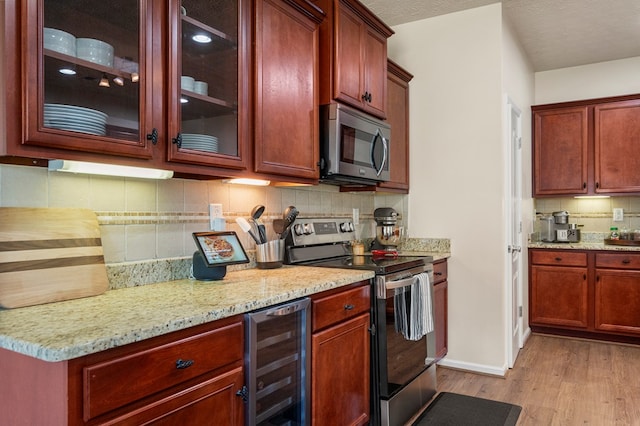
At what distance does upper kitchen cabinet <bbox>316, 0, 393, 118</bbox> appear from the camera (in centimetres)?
249

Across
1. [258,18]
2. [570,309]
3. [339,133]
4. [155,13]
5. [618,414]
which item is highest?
[258,18]

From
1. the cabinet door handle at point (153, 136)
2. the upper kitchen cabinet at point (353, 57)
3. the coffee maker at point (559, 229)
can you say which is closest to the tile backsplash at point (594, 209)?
the coffee maker at point (559, 229)

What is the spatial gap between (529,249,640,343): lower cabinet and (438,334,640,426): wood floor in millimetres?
218

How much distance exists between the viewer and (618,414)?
2588 millimetres

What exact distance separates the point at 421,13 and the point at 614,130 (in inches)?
90.3

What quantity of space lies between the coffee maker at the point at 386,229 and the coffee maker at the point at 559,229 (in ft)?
6.68

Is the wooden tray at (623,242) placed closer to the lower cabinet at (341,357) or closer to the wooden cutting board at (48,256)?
the lower cabinet at (341,357)

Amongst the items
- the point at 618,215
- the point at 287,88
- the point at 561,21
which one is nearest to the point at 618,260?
the point at 618,215

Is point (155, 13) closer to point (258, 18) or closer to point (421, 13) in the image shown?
point (258, 18)

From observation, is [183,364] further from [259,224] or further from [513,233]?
[513,233]

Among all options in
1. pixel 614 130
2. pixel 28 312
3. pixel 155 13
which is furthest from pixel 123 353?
pixel 614 130

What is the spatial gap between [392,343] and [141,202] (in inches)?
57.3

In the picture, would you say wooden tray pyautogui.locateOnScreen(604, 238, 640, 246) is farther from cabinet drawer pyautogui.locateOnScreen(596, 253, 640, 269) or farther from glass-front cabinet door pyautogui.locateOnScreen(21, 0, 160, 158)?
glass-front cabinet door pyautogui.locateOnScreen(21, 0, 160, 158)

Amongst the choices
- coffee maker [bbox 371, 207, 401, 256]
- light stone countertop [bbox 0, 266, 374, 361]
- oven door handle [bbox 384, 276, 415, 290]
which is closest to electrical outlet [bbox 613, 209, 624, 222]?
coffee maker [bbox 371, 207, 401, 256]
